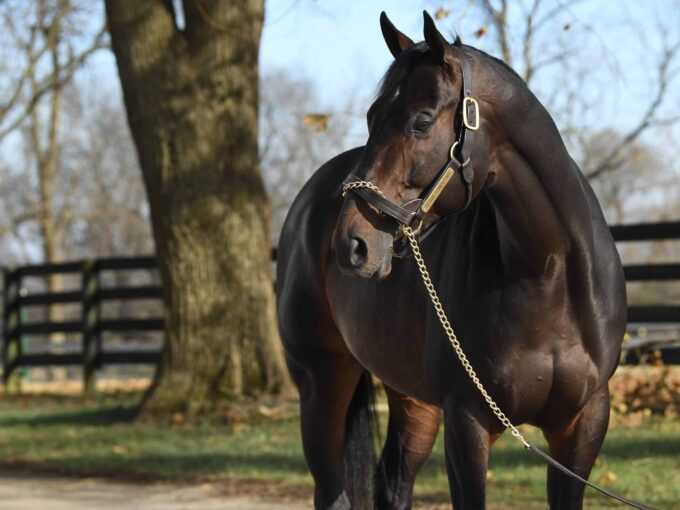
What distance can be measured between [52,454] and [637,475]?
496 centimetres

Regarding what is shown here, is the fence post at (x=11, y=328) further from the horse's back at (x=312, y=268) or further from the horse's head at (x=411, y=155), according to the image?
the horse's head at (x=411, y=155)

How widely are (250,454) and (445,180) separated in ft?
17.6

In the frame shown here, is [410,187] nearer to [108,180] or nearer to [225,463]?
[225,463]

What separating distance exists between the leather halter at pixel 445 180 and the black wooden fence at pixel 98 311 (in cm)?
638

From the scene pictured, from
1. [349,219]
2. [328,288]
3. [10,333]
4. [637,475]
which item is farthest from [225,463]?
[10,333]

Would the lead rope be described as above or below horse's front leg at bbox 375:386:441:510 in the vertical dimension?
above

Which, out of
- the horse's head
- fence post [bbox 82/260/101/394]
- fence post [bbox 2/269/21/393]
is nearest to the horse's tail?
the horse's head

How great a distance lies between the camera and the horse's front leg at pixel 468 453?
3412 mm

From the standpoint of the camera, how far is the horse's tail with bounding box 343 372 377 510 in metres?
4.82

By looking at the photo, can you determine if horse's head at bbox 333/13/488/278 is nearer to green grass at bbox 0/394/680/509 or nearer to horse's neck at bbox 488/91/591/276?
horse's neck at bbox 488/91/591/276

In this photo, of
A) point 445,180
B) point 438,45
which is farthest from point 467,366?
point 438,45

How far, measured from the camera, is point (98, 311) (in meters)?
13.7

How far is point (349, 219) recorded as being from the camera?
3146 mm

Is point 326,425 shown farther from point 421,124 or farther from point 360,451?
point 421,124
